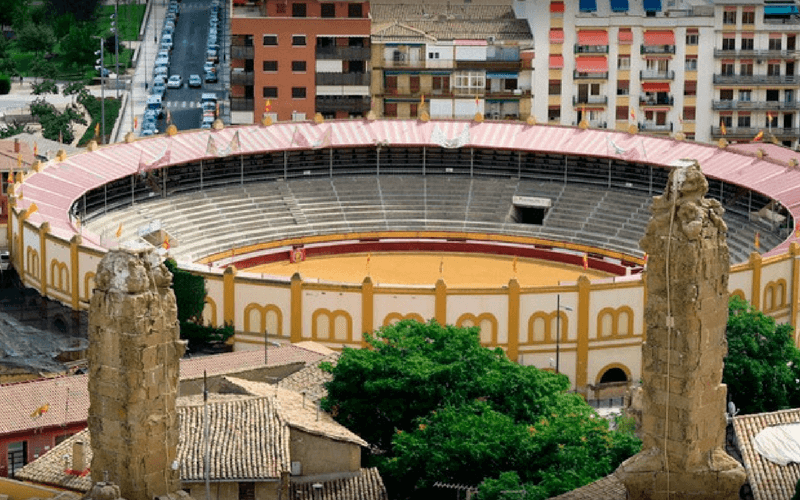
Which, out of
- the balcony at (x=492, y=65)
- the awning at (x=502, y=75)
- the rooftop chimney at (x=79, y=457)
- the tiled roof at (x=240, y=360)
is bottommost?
the rooftop chimney at (x=79, y=457)

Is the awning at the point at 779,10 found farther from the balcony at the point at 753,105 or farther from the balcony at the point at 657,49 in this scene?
the balcony at the point at 657,49

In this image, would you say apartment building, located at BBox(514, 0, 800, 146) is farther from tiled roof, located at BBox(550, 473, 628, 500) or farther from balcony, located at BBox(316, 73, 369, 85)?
tiled roof, located at BBox(550, 473, 628, 500)

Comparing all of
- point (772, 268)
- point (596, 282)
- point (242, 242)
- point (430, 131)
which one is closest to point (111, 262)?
point (596, 282)

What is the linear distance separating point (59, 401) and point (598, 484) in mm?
29618

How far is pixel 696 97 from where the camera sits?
18575 cm

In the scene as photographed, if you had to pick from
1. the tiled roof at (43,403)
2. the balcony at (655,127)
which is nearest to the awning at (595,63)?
the balcony at (655,127)

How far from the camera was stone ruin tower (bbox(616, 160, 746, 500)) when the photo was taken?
70.1m

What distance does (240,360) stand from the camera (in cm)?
11044

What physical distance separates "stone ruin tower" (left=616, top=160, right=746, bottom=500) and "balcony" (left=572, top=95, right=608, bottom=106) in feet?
374

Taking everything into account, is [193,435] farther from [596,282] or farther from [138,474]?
[596,282]

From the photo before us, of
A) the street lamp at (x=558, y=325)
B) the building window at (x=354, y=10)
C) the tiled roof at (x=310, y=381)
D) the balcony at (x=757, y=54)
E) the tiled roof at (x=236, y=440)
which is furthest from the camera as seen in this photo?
the balcony at (x=757, y=54)

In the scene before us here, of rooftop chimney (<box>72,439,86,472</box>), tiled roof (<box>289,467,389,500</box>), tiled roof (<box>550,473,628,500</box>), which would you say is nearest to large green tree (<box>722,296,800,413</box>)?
tiled roof (<box>289,467,389,500</box>)

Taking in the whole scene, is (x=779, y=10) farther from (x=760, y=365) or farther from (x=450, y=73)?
(x=760, y=365)

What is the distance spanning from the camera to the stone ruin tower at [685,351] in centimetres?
7012
